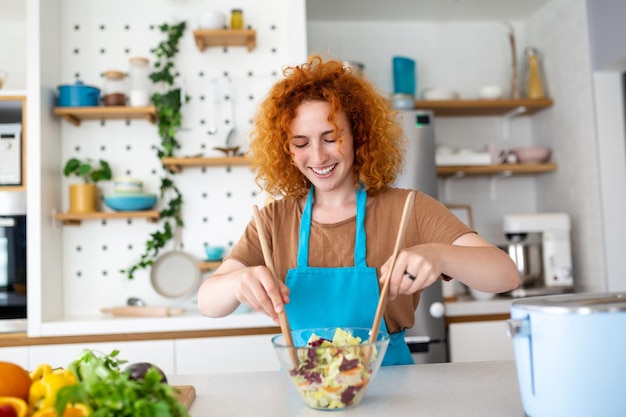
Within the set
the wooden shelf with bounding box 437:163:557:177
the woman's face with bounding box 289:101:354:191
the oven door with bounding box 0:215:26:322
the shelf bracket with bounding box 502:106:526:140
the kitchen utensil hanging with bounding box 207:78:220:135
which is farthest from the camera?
the shelf bracket with bounding box 502:106:526:140

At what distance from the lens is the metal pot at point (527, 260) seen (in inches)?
126

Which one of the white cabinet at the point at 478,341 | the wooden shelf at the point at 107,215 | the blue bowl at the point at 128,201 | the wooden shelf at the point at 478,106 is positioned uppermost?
the wooden shelf at the point at 478,106

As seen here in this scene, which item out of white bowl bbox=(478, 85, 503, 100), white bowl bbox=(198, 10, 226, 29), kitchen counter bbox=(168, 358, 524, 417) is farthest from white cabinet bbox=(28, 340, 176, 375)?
white bowl bbox=(478, 85, 503, 100)

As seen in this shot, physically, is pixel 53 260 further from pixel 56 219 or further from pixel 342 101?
pixel 342 101

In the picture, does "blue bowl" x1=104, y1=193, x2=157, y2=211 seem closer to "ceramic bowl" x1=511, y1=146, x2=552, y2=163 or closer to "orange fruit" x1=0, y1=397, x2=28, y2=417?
"ceramic bowl" x1=511, y1=146, x2=552, y2=163

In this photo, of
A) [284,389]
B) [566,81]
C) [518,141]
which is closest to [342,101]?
[284,389]

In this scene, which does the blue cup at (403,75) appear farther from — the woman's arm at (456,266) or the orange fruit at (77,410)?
the orange fruit at (77,410)

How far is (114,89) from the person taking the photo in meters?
3.04

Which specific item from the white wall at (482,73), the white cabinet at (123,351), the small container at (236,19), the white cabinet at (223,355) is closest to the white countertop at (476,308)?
the white wall at (482,73)

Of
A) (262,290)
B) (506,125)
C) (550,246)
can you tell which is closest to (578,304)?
(262,290)

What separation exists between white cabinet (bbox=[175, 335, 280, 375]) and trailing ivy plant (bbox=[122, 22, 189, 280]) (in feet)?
1.85

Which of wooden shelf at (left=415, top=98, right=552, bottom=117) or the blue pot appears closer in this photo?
the blue pot

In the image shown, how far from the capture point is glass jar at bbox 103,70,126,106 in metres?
3.01

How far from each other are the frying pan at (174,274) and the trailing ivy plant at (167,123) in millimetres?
59
